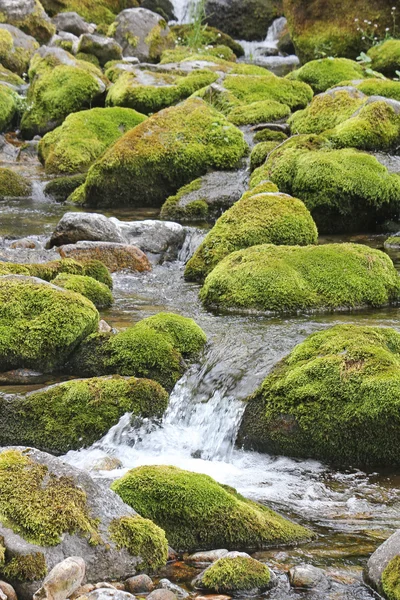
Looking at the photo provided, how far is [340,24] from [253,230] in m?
14.4

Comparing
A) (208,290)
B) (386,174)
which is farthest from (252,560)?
(386,174)

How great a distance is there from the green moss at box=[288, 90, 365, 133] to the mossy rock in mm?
12943

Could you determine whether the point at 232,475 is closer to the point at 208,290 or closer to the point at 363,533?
the point at 363,533

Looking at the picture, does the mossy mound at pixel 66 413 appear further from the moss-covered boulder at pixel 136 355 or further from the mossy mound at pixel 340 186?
the mossy mound at pixel 340 186

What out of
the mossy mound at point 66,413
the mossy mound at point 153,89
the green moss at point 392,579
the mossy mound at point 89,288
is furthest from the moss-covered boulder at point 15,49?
the green moss at point 392,579

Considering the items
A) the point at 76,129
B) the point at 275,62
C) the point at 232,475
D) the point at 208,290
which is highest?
the point at 275,62

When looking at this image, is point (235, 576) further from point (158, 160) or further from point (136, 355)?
point (158, 160)

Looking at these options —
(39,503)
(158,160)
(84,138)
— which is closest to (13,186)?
(84,138)

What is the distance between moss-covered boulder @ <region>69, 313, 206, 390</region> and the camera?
8383 millimetres

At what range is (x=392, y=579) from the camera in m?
4.95

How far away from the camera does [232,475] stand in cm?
726

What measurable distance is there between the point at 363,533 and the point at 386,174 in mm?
9671

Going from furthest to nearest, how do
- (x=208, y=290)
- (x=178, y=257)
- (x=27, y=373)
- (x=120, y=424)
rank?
(x=178, y=257), (x=208, y=290), (x=27, y=373), (x=120, y=424)

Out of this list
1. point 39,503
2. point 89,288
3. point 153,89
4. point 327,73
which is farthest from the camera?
point 153,89
